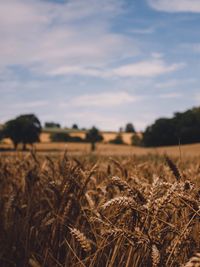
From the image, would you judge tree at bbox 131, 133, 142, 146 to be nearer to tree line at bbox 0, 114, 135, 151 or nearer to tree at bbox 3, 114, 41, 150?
tree line at bbox 0, 114, 135, 151

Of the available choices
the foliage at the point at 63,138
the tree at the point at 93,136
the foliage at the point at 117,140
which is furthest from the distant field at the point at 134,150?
the foliage at the point at 117,140

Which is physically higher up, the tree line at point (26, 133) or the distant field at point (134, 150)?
the tree line at point (26, 133)

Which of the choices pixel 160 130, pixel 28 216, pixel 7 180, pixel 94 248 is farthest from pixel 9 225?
pixel 160 130

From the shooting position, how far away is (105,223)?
5.59ft

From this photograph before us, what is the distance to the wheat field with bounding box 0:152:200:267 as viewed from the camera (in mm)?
1561

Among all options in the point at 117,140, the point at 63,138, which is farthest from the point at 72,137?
the point at 117,140

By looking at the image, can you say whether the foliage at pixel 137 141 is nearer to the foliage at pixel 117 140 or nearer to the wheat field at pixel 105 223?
the foliage at pixel 117 140

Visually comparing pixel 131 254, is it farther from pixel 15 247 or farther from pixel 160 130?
pixel 160 130

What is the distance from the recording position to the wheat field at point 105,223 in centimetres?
156

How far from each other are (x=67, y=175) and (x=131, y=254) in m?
0.81

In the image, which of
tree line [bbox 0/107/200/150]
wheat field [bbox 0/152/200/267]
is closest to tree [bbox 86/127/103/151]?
tree line [bbox 0/107/200/150]

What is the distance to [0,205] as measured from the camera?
323 centimetres

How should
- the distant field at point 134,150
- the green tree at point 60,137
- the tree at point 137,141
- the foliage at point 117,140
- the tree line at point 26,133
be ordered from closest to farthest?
the distant field at point 134,150, the tree line at point 26,133, the tree at point 137,141, the foliage at point 117,140, the green tree at point 60,137

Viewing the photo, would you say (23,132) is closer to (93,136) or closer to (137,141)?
(93,136)
